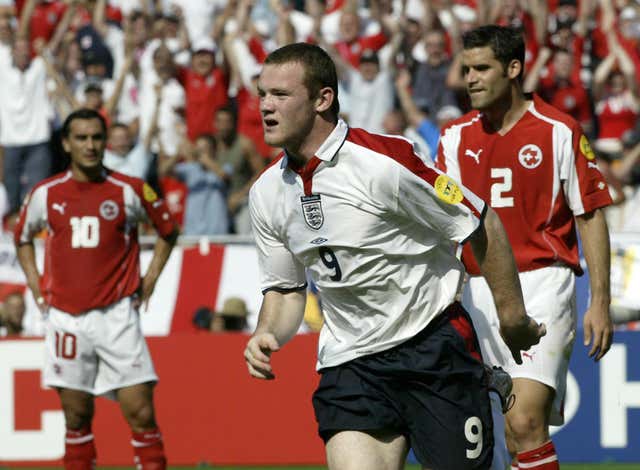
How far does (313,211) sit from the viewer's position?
17.1 feet

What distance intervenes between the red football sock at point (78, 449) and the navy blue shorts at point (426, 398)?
402 centimetres

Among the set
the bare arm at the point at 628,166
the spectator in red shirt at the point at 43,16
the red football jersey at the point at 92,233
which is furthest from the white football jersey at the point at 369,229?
the spectator in red shirt at the point at 43,16

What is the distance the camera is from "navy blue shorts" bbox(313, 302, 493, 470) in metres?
5.21

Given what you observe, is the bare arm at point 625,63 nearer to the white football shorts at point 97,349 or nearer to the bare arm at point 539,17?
the bare arm at point 539,17

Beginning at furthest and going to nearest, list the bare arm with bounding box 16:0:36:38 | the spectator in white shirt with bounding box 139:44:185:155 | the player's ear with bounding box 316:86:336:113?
the bare arm with bounding box 16:0:36:38, the spectator in white shirt with bounding box 139:44:185:155, the player's ear with bounding box 316:86:336:113

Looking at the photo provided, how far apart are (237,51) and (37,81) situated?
2.37 meters

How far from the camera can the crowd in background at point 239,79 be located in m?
14.2

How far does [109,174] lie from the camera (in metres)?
9.27

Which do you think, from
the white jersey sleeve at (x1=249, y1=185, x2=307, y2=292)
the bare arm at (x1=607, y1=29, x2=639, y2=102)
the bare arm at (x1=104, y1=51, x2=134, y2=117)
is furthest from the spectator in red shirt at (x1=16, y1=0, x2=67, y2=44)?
the white jersey sleeve at (x1=249, y1=185, x2=307, y2=292)

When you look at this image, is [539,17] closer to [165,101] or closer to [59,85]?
[165,101]

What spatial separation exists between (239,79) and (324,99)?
34.5ft

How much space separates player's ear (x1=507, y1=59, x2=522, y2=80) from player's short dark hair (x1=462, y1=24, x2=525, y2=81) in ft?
0.05

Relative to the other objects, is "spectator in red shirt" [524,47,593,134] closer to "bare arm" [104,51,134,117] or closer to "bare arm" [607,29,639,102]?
"bare arm" [607,29,639,102]

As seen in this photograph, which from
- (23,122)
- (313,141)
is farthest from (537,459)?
(23,122)
